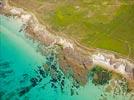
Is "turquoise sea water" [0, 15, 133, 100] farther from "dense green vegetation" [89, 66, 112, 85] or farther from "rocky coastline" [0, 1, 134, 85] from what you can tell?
"rocky coastline" [0, 1, 134, 85]

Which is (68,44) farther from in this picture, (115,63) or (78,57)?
(115,63)

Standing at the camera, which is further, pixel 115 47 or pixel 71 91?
pixel 115 47

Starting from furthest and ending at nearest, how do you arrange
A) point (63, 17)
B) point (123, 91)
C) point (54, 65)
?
point (63, 17) → point (54, 65) → point (123, 91)

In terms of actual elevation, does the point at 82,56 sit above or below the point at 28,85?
above

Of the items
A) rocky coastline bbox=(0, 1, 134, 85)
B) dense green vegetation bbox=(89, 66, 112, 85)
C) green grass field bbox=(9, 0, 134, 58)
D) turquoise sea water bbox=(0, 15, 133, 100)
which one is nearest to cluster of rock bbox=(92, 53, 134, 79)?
rocky coastline bbox=(0, 1, 134, 85)

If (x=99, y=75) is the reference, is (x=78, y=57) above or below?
above

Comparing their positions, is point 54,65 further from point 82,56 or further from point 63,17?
point 63,17

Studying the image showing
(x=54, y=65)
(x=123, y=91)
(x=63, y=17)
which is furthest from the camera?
(x=63, y=17)

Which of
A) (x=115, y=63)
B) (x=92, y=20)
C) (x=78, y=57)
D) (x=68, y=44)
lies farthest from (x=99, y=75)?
(x=92, y=20)

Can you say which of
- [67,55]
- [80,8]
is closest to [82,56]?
[67,55]
